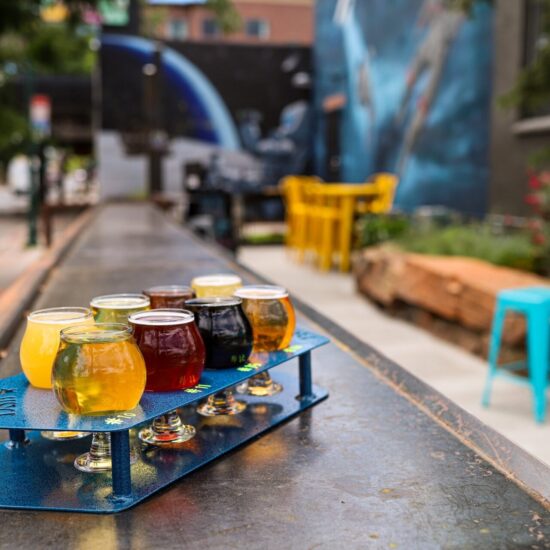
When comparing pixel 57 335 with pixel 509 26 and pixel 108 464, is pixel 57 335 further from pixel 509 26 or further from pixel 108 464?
pixel 509 26

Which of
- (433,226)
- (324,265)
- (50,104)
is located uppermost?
(50,104)

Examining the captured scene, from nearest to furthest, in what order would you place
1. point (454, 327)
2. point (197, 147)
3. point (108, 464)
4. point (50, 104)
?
point (108, 464), point (454, 327), point (197, 147), point (50, 104)

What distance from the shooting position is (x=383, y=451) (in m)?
0.95

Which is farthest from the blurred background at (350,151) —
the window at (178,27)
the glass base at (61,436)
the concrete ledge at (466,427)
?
the window at (178,27)

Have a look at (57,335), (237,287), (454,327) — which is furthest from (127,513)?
(454,327)

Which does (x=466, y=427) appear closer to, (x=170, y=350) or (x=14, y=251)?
(x=170, y=350)

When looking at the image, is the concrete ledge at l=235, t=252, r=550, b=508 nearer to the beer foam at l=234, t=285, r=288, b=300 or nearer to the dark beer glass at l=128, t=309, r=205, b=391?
the beer foam at l=234, t=285, r=288, b=300

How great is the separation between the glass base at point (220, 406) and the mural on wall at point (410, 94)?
544cm

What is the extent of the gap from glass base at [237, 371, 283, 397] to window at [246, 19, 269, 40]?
28.3 metres

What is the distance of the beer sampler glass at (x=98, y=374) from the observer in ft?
2.68

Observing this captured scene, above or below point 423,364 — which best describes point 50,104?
above

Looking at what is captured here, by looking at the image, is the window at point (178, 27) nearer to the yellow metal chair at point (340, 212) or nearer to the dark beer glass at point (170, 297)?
the yellow metal chair at point (340, 212)

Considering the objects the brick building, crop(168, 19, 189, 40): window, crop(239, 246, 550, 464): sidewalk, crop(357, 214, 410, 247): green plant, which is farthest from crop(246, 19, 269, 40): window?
crop(357, 214, 410, 247): green plant

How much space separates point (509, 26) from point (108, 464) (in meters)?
6.79
